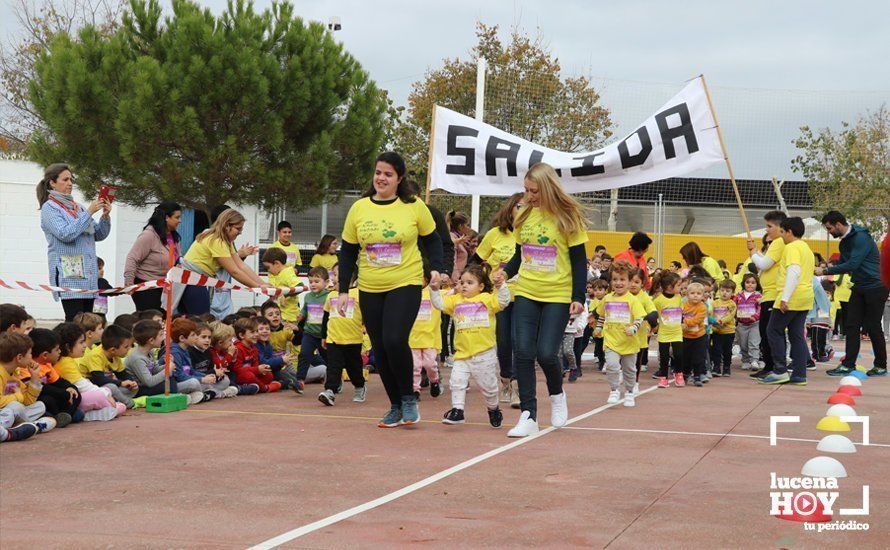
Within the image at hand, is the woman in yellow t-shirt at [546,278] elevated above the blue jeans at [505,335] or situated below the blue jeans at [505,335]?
above

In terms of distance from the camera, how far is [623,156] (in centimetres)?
1343

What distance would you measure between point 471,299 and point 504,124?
42.1 feet

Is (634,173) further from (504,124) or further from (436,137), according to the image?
(504,124)

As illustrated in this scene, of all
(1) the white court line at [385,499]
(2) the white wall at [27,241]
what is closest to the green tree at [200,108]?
(2) the white wall at [27,241]

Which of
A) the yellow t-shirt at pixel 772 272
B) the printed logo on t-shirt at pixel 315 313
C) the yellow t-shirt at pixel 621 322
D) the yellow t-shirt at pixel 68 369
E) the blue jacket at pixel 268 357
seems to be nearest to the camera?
the yellow t-shirt at pixel 68 369

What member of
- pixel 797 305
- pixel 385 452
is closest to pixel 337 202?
pixel 797 305

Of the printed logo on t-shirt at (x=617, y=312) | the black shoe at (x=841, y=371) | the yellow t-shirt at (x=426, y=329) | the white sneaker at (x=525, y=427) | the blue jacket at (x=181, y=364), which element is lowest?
the black shoe at (x=841, y=371)

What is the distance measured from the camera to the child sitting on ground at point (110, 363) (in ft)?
29.6

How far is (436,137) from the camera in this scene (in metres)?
13.8

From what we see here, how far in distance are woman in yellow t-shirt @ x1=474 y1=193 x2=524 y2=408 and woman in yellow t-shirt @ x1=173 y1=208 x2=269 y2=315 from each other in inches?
99.9

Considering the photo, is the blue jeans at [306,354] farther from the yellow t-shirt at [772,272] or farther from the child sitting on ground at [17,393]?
the yellow t-shirt at [772,272]

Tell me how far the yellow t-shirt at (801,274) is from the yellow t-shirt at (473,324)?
4871 mm

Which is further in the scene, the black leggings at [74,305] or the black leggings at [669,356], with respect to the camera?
the black leggings at [669,356]

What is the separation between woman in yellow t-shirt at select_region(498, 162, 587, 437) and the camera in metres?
8.04
